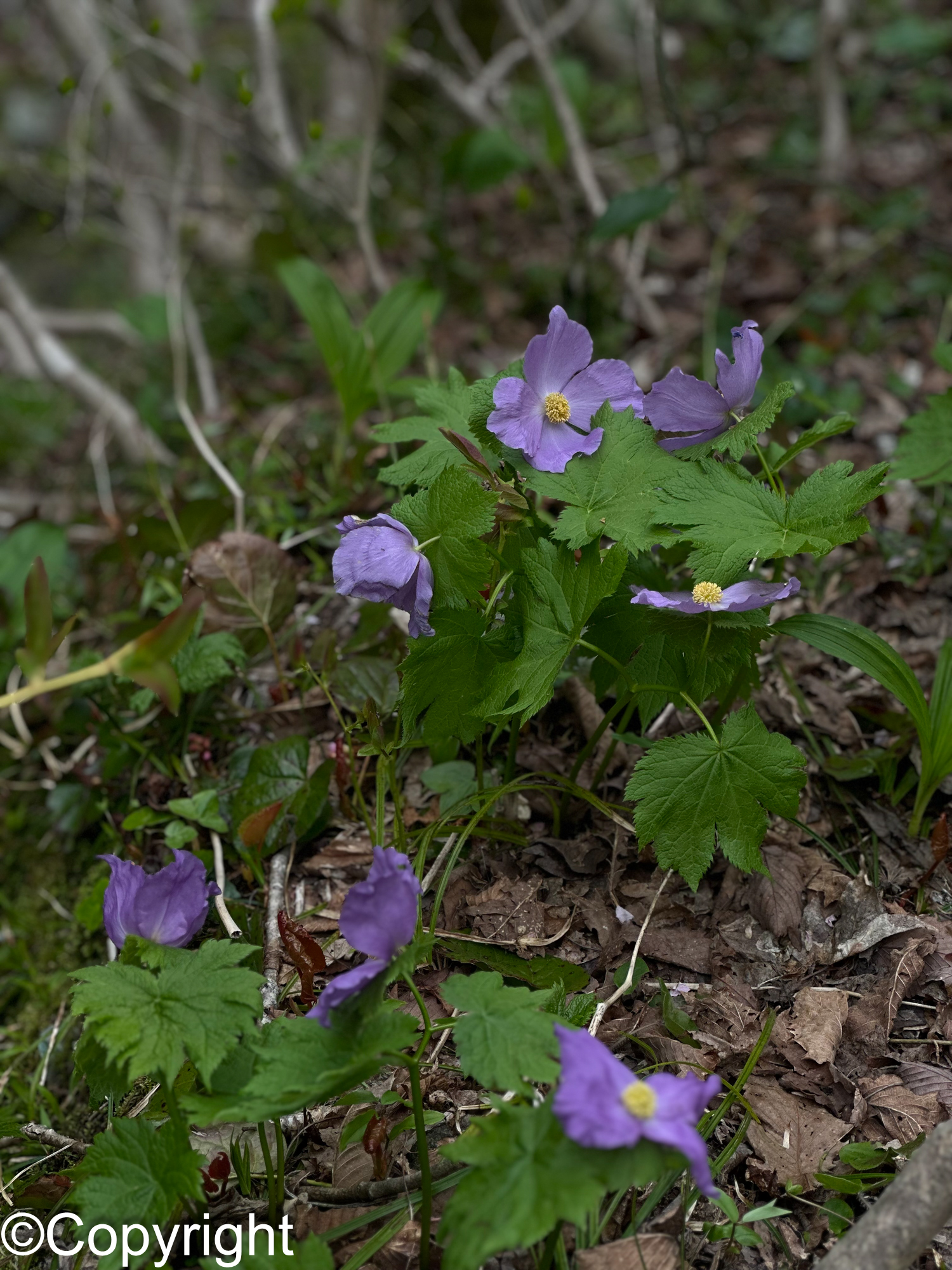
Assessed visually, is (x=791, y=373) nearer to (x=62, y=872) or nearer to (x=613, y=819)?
(x=613, y=819)

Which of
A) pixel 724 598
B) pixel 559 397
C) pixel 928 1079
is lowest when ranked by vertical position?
pixel 928 1079

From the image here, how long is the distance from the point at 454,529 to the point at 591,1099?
0.77 m

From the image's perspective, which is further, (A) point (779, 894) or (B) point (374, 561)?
(A) point (779, 894)

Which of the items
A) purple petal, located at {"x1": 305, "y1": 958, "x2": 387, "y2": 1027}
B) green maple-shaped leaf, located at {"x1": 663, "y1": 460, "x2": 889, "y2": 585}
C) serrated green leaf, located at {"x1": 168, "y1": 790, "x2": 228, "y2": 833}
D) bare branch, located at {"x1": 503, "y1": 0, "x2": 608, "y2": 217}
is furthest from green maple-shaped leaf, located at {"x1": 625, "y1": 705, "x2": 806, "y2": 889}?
bare branch, located at {"x1": 503, "y1": 0, "x2": 608, "y2": 217}

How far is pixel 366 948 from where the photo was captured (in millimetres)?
1105

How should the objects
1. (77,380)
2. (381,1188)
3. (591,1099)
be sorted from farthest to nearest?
(77,380), (381,1188), (591,1099)

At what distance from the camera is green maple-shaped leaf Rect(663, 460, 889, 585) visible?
4.46 feet

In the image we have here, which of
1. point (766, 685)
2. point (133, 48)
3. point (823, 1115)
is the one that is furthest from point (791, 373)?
point (133, 48)

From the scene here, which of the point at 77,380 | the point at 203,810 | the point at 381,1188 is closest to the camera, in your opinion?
Answer: the point at 381,1188

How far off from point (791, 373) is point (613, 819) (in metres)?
1.84

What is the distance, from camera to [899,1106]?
1.38 metres

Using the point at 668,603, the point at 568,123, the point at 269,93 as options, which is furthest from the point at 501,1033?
the point at 269,93

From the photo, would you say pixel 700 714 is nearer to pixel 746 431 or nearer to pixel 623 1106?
pixel 746 431

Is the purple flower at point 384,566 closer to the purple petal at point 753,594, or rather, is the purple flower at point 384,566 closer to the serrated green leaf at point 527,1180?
the purple petal at point 753,594
